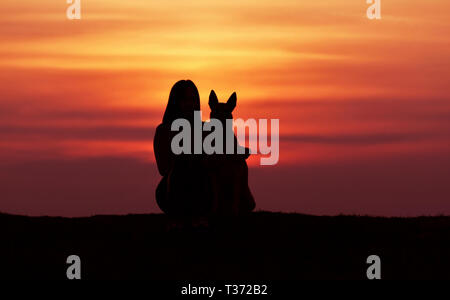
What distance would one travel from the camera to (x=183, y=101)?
19.4 m

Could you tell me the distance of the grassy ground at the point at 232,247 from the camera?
18203 millimetres

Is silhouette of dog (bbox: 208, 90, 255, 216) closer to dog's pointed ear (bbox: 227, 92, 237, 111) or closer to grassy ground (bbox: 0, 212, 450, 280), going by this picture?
dog's pointed ear (bbox: 227, 92, 237, 111)

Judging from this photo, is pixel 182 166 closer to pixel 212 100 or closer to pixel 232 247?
pixel 212 100

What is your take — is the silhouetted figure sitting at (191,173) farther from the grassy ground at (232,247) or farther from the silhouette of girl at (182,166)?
the grassy ground at (232,247)

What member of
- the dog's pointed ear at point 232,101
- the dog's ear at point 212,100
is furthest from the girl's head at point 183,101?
the dog's pointed ear at point 232,101

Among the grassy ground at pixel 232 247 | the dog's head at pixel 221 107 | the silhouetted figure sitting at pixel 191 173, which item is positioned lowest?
the grassy ground at pixel 232 247

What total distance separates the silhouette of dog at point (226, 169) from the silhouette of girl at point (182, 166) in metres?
0.26

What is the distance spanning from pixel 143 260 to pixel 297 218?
4219mm

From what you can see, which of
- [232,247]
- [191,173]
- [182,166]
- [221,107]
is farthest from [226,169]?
[232,247]

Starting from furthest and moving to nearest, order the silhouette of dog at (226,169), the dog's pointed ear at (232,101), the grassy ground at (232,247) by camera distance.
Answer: the dog's pointed ear at (232,101)
the silhouette of dog at (226,169)
the grassy ground at (232,247)

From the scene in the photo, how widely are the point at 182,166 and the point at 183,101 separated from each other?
1.16 m

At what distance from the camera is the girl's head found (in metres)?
19.4

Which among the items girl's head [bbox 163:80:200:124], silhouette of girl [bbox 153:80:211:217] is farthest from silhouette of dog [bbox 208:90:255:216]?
girl's head [bbox 163:80:200:124]
